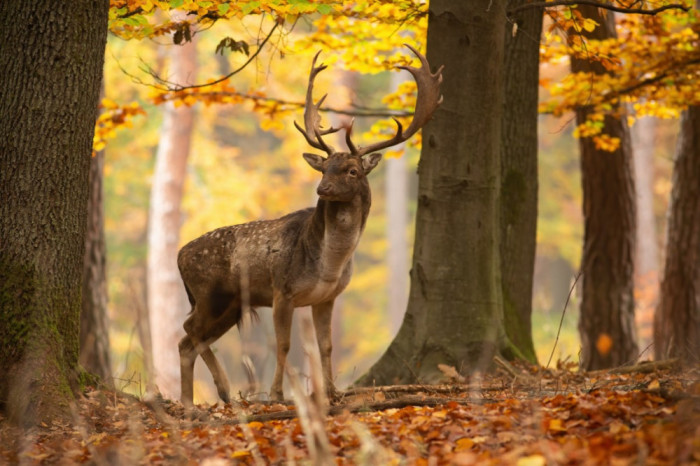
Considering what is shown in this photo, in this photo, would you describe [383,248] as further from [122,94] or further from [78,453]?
[78,453]

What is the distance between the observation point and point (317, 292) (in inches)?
315

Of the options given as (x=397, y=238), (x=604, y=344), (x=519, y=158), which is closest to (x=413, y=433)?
(x=519, y=158)

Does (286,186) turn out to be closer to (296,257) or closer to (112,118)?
(112,118)

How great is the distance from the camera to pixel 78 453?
5.54 meters

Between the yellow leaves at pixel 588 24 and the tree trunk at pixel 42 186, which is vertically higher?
the yellow leaves at pixel 588 24

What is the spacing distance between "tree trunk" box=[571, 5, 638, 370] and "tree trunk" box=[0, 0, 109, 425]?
26.2ft

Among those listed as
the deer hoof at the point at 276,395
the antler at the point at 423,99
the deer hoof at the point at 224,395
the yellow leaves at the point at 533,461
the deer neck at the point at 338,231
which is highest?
the antler at the point at 423,99

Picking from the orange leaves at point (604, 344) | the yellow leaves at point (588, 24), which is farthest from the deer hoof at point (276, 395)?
the orange leaves at point (604, 344)

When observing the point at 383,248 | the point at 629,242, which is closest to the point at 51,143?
the point at 629,242

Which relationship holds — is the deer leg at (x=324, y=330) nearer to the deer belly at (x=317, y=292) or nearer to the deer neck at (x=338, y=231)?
the deer belly at (x=317, y=292)

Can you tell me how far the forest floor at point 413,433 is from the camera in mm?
4363

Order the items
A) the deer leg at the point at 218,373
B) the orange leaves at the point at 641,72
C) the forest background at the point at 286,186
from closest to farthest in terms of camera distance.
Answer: the deer leg at the point at 218,373
the orange leaves at the point at 641,72
the forest background at the point at 286,186

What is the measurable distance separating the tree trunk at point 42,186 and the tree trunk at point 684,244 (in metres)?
8.72

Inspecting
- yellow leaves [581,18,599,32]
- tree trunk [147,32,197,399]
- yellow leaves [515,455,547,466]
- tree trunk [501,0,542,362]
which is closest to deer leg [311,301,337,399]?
tree trunk [501,0,542,362]
